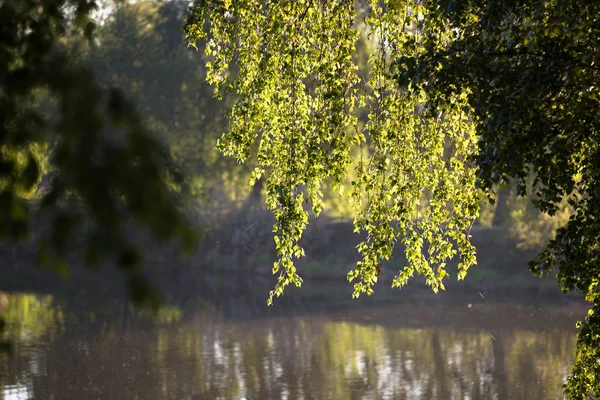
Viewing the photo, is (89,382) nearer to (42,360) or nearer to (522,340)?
(42,360)

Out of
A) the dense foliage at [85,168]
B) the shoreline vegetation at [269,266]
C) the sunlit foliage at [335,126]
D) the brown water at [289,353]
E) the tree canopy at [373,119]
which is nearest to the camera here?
the dense foliage at [85,168]

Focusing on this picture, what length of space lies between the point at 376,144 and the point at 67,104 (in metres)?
7.05

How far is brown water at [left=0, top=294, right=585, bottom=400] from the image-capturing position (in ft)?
56.2

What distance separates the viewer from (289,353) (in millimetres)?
20953

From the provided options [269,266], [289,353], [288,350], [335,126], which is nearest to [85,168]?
[335,126]

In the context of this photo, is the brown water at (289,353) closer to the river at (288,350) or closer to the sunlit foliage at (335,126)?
the river at (288,350)

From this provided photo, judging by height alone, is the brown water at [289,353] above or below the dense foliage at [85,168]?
below

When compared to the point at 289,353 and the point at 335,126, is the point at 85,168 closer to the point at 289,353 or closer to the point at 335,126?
the point at 335,126

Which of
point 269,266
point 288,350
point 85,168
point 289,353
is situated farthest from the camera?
point 269,266

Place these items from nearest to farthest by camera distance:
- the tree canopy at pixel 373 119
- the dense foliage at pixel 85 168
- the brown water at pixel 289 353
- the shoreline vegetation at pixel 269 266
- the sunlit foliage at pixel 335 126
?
the dense foliage at pixel 85 168 → the tree canopy at pixel 373 119 → the sunlit foliage at pixel 335 126 → the brown water at pixel 289 353 → the shoreline vegetation at pixel 269 266

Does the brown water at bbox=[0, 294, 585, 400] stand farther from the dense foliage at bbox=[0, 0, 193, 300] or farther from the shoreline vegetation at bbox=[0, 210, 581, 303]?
the dense foliage at bbox=[0, 0, 193, 300]

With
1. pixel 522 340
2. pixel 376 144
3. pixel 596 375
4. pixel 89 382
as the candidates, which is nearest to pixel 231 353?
pixel 89 382

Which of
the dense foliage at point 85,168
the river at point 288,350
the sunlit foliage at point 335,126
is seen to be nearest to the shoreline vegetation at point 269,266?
the river at point 288,350

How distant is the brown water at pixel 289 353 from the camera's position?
1712 centimetres
